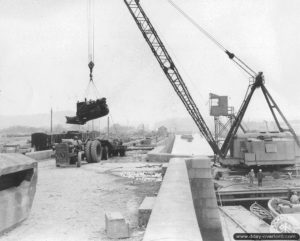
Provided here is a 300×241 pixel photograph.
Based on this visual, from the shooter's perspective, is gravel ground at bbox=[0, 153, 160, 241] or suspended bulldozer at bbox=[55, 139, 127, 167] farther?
suspended bulldozer at bbox=[55, 139, 127, 167]

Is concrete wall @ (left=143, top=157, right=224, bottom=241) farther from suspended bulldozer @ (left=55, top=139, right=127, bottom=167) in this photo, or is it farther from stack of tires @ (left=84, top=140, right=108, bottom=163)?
stack of tires @ (left=84, top=140, right=108, bottom=163)

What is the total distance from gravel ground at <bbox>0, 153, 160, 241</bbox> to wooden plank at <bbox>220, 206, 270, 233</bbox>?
133 inches

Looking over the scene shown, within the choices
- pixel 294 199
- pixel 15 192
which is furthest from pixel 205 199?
pixel 294 199

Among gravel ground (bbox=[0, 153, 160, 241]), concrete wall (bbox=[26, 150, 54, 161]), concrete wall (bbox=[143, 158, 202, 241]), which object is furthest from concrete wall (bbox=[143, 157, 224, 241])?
concrete wall (bbox=[26, 150, 54, 161])

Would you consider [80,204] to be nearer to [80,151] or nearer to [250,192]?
[80,151]

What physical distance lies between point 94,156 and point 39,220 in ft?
42.9

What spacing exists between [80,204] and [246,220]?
7955mm

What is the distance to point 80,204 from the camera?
30.8 ft

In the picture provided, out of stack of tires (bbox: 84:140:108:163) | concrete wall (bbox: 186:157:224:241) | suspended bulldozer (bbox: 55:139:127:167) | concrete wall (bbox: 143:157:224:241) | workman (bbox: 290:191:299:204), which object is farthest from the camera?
stack of tires (bbox: 84:140:108:163)

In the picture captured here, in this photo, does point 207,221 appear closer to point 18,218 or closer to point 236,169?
point 18,218

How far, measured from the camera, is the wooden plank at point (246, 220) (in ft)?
44.6

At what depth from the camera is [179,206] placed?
5508 millimetres

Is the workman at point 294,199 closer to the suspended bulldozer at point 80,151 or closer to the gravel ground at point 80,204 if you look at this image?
the gravel ground at point 80,204

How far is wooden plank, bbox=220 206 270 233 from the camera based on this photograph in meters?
13.6
